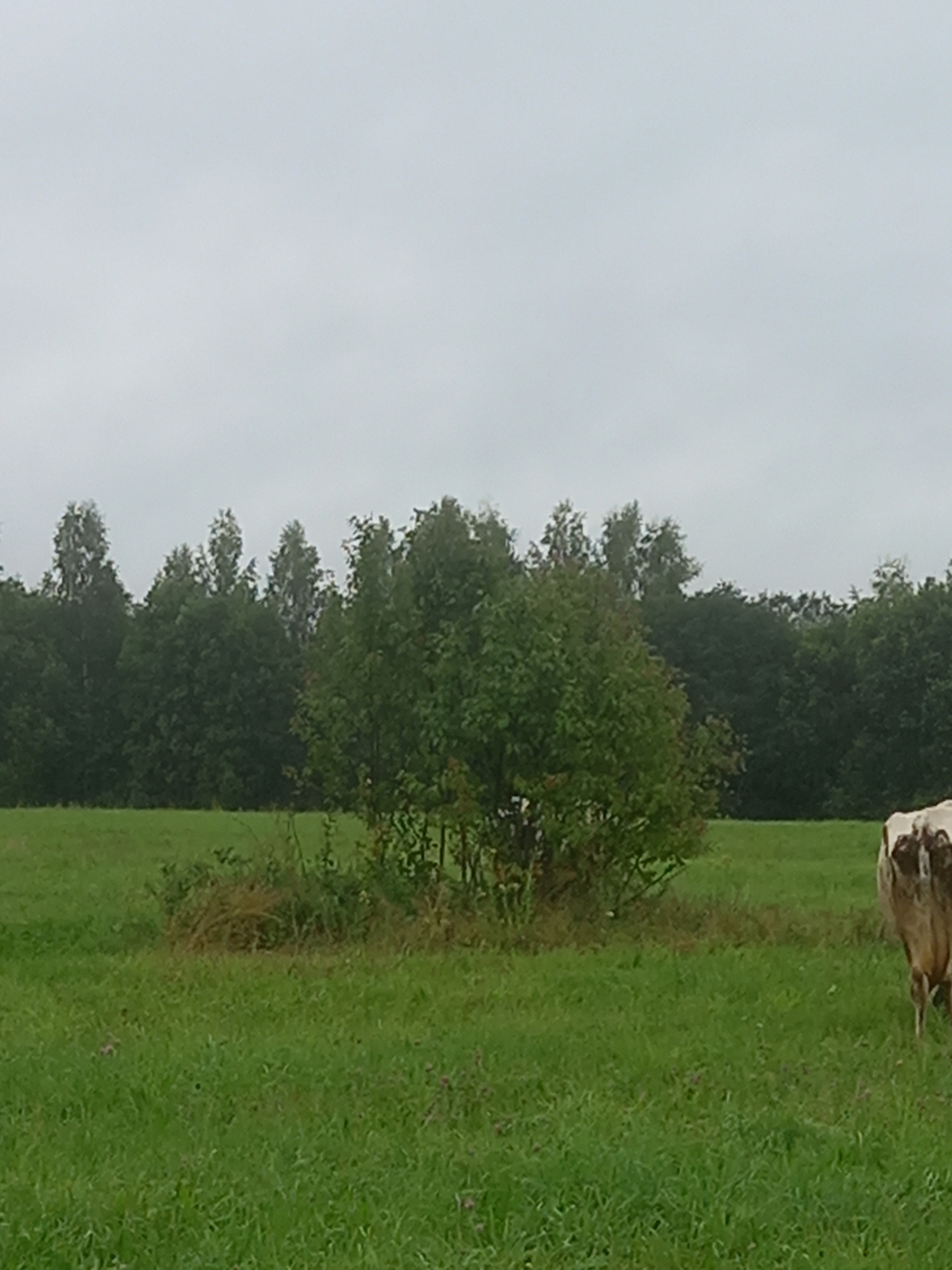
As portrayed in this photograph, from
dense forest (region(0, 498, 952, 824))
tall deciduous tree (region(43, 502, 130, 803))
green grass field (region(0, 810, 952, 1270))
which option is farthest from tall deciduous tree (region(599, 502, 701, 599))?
green grass field (region(0, 810, 952, 1270))

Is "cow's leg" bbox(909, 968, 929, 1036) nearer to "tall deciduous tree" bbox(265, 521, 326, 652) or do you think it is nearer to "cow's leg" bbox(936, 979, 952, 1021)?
"cow's leg" bbox(936, 979, 952, 1021)

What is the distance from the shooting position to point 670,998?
11992 millimetres

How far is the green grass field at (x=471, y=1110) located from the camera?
20.3 ft

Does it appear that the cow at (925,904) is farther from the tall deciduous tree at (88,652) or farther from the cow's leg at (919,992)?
the tall deciduous tree at (88,652)

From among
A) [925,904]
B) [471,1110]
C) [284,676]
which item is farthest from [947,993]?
[284,676]

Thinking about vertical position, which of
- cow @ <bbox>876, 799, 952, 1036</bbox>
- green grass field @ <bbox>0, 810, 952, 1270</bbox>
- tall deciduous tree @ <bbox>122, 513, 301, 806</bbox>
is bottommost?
green grass field @ <bbox>0, 810, 952, 1270</bbox>

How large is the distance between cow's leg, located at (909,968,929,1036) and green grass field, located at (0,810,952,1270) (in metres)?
0.20

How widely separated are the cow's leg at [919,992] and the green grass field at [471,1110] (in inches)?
8.0

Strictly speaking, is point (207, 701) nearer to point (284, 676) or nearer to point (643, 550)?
point (284, 676)

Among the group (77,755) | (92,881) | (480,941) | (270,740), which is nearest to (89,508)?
(77,755)

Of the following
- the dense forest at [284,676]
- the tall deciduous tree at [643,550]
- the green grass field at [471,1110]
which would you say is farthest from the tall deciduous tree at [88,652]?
the green grass field at [471,1110]

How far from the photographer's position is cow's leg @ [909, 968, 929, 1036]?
11.0m

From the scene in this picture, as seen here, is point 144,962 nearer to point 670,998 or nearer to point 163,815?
point 670,998

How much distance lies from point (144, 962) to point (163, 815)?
900 inches
